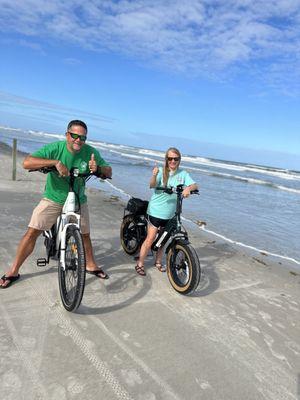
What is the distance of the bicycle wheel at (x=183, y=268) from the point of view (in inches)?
182

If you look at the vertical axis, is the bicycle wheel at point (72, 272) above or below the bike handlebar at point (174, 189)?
→ below

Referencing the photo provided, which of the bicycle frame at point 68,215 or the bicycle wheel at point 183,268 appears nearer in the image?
the bicycle frame at point 68,215

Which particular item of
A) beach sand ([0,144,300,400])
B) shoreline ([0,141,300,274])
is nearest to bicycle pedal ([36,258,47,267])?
beach sand ([0,144,300,400])

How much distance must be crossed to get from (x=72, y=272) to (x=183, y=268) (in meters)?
1.59

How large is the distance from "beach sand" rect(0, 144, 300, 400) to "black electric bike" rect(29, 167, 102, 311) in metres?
0.20

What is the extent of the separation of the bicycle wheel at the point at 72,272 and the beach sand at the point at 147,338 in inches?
6.1

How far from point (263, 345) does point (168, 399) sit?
144 centimetres

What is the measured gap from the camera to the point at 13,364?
3.00 m

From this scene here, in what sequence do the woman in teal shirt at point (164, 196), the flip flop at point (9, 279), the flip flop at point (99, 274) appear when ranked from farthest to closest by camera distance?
the woman in teal shirt at point (164, 196) → the flip flop at point (99, 274) → the flip flop at point (9, 279)

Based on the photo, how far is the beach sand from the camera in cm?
295

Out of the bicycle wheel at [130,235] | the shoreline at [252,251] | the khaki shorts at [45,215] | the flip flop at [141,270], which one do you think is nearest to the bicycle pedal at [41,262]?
the khaki shorts at [45,215]

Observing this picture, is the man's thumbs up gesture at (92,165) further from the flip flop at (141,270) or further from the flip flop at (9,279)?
the flip flop at (141,270)

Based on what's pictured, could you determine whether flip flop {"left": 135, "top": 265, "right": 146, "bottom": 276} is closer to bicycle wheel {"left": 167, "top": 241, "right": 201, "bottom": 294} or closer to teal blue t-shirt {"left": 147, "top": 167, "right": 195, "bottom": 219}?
bicycle wheel {"left": 167, "top": 241, "right": 201, "bottom": 294}

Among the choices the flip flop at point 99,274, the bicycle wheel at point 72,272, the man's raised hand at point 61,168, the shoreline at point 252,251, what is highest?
the man's raised hand at point 61,168
